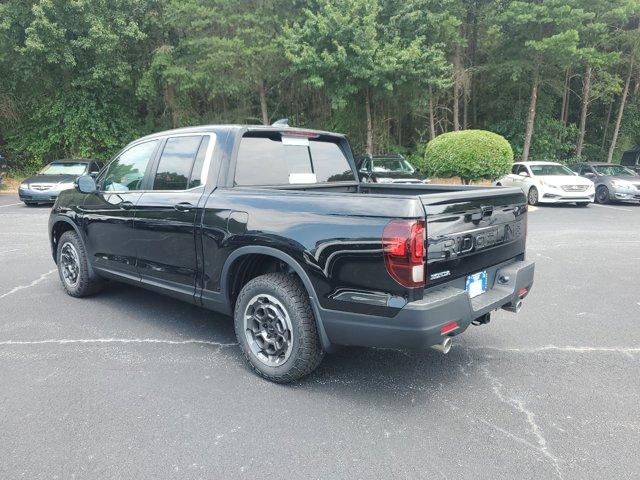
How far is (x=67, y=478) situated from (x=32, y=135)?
2594cm

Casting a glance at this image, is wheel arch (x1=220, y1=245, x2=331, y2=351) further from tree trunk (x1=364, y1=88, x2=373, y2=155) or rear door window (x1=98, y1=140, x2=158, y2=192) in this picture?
tree trunk (x1=364, y1=88, x2=373, y2=155)

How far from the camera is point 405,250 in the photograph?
2.74 metres

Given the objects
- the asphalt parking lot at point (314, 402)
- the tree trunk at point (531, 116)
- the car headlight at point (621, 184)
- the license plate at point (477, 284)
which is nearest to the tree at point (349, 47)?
the tree trunk at point (531, 116)

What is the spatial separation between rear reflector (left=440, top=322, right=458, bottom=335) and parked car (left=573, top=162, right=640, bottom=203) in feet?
52.0

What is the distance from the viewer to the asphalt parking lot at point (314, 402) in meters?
2.55

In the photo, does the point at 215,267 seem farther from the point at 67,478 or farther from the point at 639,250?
the point at 639,250

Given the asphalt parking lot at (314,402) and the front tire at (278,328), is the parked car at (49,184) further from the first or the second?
the front tire at (278,328)

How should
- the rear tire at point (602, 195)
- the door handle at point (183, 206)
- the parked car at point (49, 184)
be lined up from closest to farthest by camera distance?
the door handle at point (183, 206), the parked car at point (49, 184), the rear tire at point (602, 195)

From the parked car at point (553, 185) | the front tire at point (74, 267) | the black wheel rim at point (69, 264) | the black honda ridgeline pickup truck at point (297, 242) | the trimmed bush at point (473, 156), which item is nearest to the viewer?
the black honda ridgeline pickup truck at point (297, 242)

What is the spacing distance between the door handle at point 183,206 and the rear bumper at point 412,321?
1.53 meters

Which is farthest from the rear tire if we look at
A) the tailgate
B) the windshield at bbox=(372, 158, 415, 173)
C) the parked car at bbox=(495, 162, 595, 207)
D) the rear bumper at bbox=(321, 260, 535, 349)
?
the rear bumper at bbox=(321, 260, 535, 349)

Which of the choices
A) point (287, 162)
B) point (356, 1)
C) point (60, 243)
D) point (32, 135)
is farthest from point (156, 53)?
point (287, 162)

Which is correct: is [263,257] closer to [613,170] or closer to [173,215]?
[173,215]

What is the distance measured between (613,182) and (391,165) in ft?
24.7
